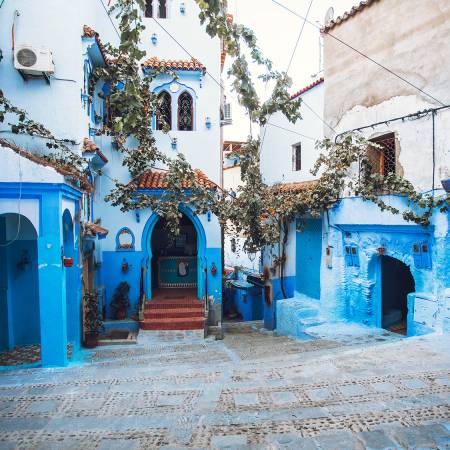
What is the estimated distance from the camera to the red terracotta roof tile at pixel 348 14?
1017cm

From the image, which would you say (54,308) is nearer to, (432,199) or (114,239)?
(114,239)

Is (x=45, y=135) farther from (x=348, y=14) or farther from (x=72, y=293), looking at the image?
(x=348, y=14)

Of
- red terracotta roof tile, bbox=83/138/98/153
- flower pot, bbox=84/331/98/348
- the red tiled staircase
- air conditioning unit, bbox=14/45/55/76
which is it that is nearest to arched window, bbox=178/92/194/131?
red terracotta roof tile, bbox=83/138/98/153

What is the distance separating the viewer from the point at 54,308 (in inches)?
286

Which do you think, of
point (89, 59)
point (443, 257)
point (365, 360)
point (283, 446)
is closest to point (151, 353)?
point (365, 360)

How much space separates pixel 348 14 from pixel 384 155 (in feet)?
13.3

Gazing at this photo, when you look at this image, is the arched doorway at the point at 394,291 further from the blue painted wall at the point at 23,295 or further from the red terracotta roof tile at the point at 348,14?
the blue painted wall at the point at 23,295

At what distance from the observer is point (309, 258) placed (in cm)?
1275

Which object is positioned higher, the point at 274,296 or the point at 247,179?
the point at 247,179

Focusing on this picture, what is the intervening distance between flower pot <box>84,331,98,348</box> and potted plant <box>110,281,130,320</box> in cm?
248

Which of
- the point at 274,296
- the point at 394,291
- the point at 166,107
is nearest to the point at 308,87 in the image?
the point at 166,107

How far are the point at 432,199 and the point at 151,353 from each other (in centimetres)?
707

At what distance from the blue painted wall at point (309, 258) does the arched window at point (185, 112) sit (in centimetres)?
518

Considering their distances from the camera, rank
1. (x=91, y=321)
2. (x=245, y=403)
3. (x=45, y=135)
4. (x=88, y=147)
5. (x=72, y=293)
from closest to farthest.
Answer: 1. (x=245, y=403)
2. (x=72, y=293)
3. (x=45, y=135)
4. (x=91, y=321)
5. (x=88, y=147)
